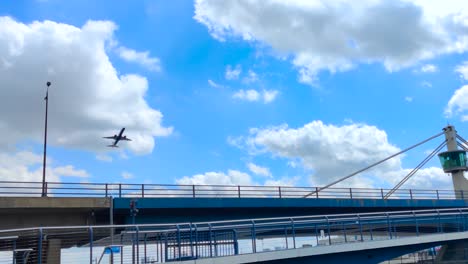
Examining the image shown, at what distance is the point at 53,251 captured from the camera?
16.5 metres

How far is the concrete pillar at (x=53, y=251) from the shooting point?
16.3 m

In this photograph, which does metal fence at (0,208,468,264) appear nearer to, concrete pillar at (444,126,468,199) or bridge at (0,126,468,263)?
bridge at (0,126,468,263)

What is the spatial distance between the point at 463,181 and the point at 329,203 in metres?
36.9

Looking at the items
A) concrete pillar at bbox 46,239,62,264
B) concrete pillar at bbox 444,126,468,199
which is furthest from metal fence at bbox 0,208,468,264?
concrete pillar at bbox 444,126,468,199

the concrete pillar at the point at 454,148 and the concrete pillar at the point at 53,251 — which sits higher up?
the concrete pillar at the point at 454,148

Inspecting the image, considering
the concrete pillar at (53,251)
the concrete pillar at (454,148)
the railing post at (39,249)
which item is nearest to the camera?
the railing post at (39,249)

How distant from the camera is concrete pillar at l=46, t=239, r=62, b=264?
53.5 ft

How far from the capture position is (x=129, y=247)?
17938 mm

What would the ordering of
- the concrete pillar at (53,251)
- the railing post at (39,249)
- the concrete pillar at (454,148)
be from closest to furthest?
1. the railing post at (39,249)
2. the concrete pillar at (53,251)
3. the concrete pillar at (454,148)

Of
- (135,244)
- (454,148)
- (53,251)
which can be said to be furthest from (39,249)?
(454,148)

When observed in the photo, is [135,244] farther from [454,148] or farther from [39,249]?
[454,148]

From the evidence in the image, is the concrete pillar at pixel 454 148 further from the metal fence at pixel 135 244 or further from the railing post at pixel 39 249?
the railing post at pixel 39 249

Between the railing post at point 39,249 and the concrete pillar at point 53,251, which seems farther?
the concrete pillar at point 53,251

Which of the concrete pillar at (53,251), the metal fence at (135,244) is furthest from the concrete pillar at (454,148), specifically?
the concrete pillar at (53,251)
